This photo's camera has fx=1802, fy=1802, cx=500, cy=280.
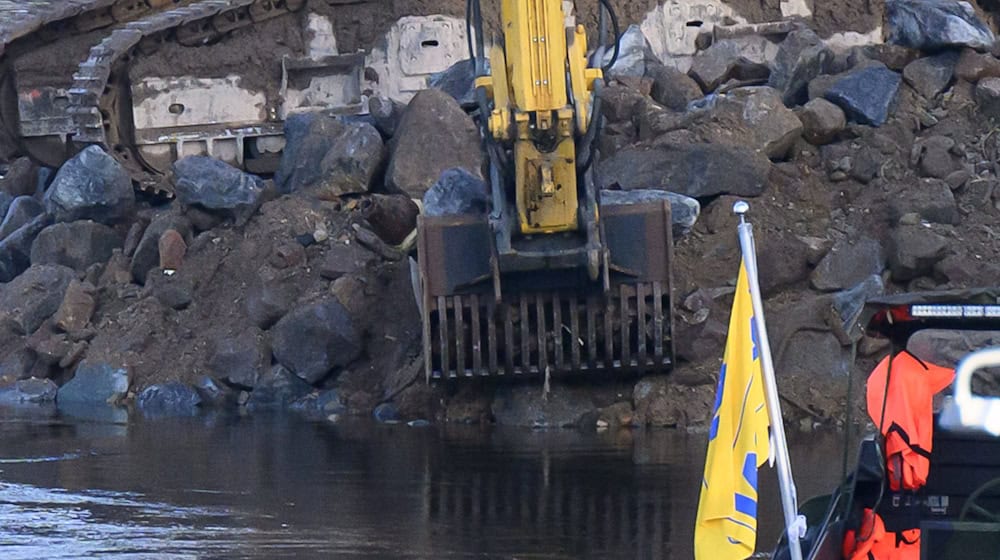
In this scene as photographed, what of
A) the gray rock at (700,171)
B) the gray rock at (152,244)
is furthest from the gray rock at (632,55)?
the gray rock at (152,244)

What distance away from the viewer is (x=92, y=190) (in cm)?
1786

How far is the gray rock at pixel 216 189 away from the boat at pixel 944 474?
11861 millimetres

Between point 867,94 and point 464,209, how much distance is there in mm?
4431

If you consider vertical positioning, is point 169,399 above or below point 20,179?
below

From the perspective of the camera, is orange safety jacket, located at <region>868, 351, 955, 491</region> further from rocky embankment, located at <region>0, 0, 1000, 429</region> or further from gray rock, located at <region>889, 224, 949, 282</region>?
gray rock, located at <region>889, 224, 949, 282</region>

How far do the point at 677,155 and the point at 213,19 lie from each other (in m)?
6.38

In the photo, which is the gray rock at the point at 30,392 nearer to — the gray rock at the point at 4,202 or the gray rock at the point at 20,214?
the gray rock at the point at 20,214

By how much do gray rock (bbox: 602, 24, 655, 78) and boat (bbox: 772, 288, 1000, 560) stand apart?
13014 millimetres

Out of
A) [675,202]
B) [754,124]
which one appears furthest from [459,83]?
[675,202]

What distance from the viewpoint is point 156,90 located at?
63.0 feet

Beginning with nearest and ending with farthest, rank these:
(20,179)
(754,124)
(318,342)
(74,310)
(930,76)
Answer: (318,342) → (754,124) → (74,310) → (930,76) → (20,179)

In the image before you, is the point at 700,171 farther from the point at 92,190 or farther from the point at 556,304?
the point at 92,190

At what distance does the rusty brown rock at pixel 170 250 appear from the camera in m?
16.7

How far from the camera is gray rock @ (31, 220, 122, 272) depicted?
58.2 feet
